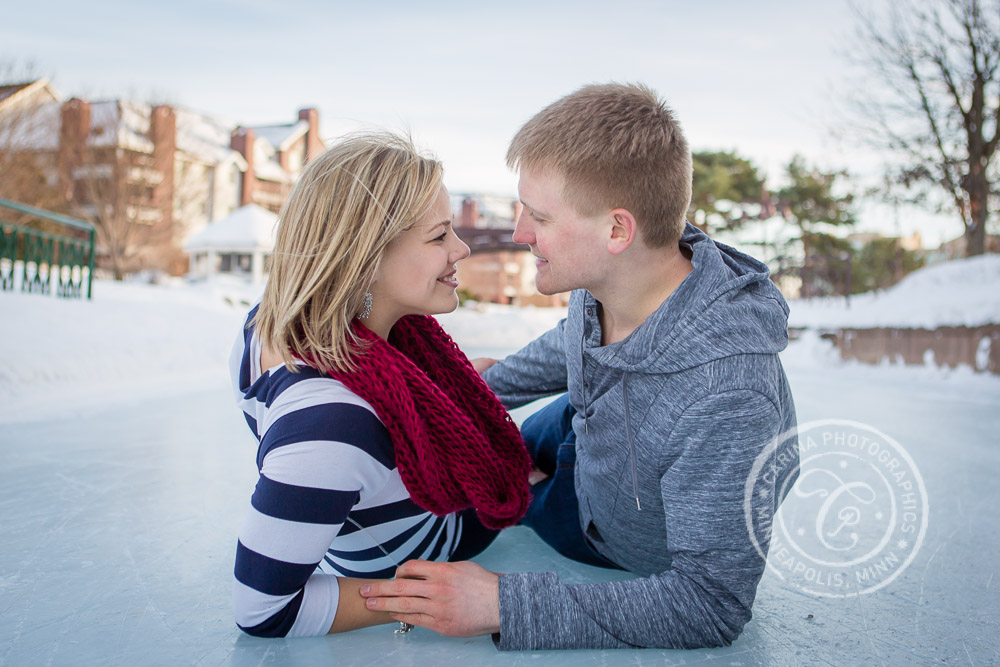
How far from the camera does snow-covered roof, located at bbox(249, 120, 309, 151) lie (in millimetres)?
24656

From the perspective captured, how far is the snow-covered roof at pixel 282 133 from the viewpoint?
24656 mm

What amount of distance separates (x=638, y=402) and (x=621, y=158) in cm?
41

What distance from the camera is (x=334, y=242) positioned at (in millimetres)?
1047

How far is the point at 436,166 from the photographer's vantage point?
1.17 m

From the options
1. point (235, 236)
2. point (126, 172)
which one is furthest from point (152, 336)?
point (126, 172)

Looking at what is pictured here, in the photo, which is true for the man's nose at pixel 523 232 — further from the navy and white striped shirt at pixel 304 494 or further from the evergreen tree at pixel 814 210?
the evergreen tree at pixel 814 210

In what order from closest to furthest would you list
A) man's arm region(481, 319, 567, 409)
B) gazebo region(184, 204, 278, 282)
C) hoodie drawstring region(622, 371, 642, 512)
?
hoodie drawstring region(622, 371, 642, 512)
man's arm region(481, 319, 567, 409)
gazebo region(184, 204, 278, 282)

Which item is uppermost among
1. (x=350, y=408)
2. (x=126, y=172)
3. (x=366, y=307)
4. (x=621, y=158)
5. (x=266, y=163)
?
(x=266, y=163)

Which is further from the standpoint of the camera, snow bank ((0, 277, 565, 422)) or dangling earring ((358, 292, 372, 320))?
snow bank ((0, 277, 565, 422))

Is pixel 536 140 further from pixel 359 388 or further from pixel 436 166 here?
pixel 359 388

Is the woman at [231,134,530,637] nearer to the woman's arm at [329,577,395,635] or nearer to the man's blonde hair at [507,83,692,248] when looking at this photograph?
the woman's arm at [329,577,395,635]

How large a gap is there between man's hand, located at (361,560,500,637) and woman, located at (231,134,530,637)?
90 millimetres

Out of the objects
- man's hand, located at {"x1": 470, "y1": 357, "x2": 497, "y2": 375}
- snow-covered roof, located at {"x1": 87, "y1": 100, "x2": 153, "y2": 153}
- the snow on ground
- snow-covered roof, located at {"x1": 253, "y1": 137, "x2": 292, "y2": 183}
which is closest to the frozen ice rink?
man's hand, located at {"x1": 470, "y1": 357, "x2": 497, "y2": 375}

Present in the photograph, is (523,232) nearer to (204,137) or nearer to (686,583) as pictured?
(686,583)
